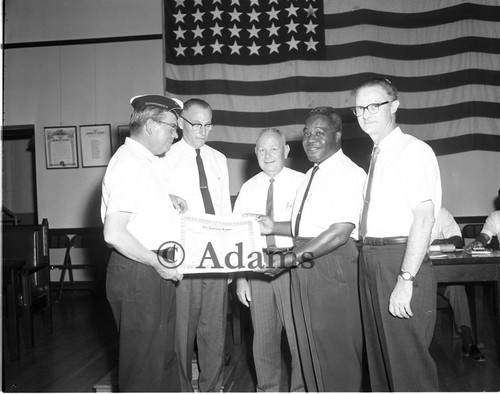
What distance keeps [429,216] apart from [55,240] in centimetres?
653

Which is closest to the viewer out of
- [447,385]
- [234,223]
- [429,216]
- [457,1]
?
[429,216]

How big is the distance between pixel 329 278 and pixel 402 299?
1.72 feet

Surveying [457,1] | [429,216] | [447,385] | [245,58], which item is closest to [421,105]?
[457,1]

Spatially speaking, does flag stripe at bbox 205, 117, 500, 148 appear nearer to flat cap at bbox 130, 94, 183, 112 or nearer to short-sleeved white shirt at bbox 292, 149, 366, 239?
short-sleeved white shirt at bbox 292, 149, 366, 239

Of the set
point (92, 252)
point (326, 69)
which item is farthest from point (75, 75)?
point (326, 69)

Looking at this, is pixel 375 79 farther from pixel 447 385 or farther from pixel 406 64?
pixel 406 64

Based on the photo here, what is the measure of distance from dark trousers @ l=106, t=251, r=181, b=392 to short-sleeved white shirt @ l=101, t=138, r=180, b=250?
0.51 feet

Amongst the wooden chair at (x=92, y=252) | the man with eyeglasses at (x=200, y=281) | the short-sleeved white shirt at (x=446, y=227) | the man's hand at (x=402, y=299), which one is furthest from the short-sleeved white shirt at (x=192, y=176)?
the wooden chair at (x=92, y=252)

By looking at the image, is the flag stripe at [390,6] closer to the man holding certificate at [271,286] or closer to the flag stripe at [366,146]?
the flag stripe at [366,146]

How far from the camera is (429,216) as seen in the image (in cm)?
208

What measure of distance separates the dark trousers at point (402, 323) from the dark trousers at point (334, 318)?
26 centimetres

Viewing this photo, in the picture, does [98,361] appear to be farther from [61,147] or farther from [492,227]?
[61,147]

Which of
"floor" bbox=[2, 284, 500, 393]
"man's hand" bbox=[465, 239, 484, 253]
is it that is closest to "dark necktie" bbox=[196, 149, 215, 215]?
"floor" bbox=[2, 284, 500, 393]

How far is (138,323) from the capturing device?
6.94 ft
